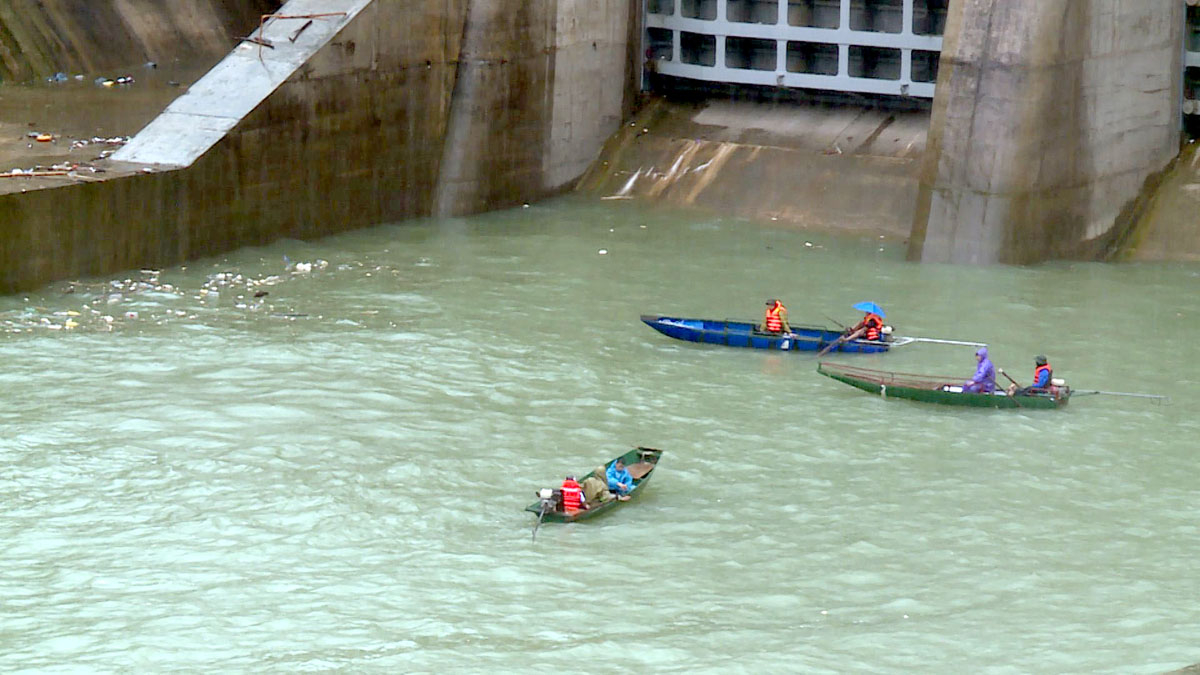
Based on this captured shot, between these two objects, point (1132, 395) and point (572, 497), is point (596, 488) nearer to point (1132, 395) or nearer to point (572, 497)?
point (572, 497)

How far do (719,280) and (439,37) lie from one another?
829 centimetres

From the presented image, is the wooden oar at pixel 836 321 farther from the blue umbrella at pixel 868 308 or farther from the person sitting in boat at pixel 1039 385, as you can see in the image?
the person sitting in boat at pixel 1039 385

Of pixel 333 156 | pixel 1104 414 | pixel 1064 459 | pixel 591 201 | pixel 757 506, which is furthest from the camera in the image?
pixel 591 201

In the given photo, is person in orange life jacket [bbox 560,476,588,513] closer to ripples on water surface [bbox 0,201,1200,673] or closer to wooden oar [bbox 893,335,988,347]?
ripples on water surface [bbox 0,201,1200,673]

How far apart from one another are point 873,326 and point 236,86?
12.5 m

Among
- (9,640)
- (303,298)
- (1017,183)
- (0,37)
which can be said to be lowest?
(9,640)

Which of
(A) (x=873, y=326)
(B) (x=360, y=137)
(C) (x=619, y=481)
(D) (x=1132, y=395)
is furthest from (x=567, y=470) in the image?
(B) (x=360, y=137)

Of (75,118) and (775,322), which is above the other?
(75,118)

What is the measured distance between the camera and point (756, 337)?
25.2m

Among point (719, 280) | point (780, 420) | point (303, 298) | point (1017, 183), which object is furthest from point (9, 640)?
point (1017, 183)

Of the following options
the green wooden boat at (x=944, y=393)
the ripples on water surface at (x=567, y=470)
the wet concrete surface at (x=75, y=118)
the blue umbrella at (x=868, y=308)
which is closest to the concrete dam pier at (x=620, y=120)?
the wet concrete surface at (x=75, y=118)

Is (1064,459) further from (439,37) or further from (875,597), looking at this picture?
(439,37)

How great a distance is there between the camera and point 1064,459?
20.8 meters

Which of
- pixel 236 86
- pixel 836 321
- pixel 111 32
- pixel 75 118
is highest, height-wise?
pixel 111 32
